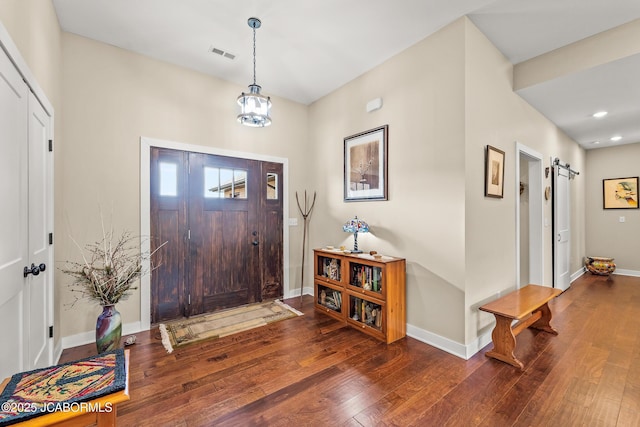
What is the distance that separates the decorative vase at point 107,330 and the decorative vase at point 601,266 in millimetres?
7982

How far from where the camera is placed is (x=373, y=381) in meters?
2.14

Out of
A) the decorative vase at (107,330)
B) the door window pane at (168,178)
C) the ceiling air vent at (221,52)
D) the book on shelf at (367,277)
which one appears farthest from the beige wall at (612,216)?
the decorative vase at (107,330)

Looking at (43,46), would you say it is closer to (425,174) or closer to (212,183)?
(212,183)

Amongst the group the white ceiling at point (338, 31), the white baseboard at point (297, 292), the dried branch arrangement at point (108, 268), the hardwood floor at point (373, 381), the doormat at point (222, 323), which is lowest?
the hardwood floor at point (373, 381)

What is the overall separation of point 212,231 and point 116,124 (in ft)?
5.16

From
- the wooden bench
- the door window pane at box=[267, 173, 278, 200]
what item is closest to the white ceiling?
the door window pane at box=[267, 173, 278, 200]

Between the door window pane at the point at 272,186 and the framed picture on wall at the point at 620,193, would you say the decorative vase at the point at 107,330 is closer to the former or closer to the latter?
the door window pane at the point at 272,186

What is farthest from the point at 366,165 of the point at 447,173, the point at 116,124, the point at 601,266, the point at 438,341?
the point at 601,266

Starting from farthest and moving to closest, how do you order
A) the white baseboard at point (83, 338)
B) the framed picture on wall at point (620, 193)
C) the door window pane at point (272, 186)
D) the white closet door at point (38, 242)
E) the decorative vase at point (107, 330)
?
the framed picture on wall at point (620, 193) < the door window pane at point (272, 186) < the white baseboard at point (83, 338) < the decorative vase at point (107, 330) < the white closet door at point (38, 242)

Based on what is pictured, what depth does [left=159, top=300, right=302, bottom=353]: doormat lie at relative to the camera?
9.43ft

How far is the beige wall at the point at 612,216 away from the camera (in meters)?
5.57

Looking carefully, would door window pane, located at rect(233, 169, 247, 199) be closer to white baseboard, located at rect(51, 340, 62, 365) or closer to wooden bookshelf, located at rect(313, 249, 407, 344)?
wooden bookshelf, located at rect(313, 249, 407, 344)

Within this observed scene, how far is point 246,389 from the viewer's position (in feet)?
6.70

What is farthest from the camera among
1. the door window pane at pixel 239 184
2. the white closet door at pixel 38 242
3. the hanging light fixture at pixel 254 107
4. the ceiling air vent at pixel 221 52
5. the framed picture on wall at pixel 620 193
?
the framed picture on wall at pixel 620 193
